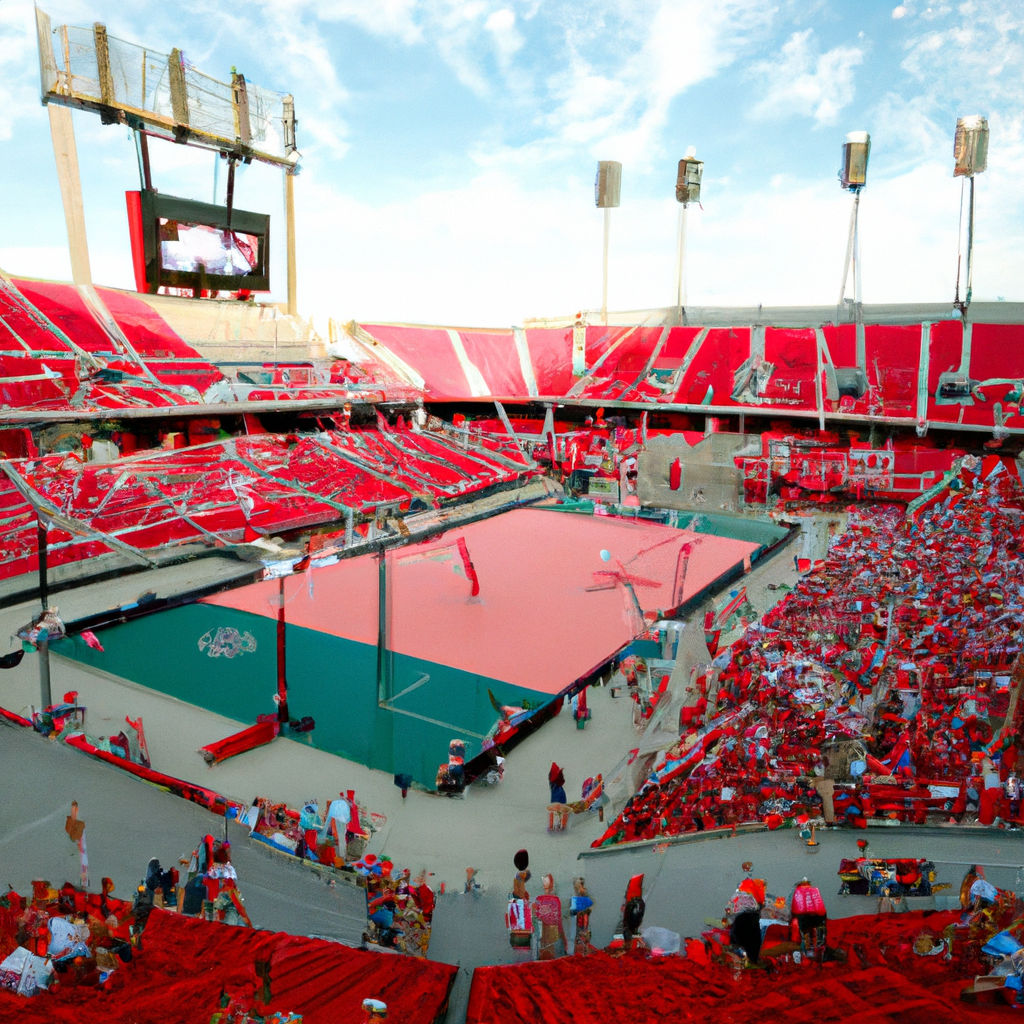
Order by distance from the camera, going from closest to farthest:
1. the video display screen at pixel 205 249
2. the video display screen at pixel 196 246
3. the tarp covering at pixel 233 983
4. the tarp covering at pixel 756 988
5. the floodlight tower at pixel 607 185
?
1. the tarp covering at pixel 756 988
2. the tarp covering at pixel 233 983
3. the video display screen at pixel 196 246
4. the video display screen at pixel 205 249
5. the floodlight tower at pixel 607 185

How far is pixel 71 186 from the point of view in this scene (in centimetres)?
1478

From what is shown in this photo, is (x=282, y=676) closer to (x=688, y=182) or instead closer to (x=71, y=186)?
(x=71, y=186)

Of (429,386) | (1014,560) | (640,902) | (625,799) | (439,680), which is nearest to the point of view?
(640,902)

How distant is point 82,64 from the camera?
548 inches

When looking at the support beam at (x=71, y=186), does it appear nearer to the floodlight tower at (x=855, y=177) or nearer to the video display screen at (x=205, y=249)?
the video display screen at (x=205, y=249)

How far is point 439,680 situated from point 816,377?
48.1 ft

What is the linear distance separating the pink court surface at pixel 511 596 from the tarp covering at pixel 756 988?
135 inches

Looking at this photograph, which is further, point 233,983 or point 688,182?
point 688,182

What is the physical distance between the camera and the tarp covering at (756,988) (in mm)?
3268

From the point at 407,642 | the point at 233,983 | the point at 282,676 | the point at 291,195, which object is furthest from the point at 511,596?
the point at 291,195

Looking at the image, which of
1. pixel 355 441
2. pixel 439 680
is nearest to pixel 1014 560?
pixel 439 680

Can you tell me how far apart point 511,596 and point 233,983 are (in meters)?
6.46

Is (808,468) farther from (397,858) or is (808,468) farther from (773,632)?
(397,858)

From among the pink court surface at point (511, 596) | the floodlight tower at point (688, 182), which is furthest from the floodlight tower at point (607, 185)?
the pink court surface at point (511, 596)
